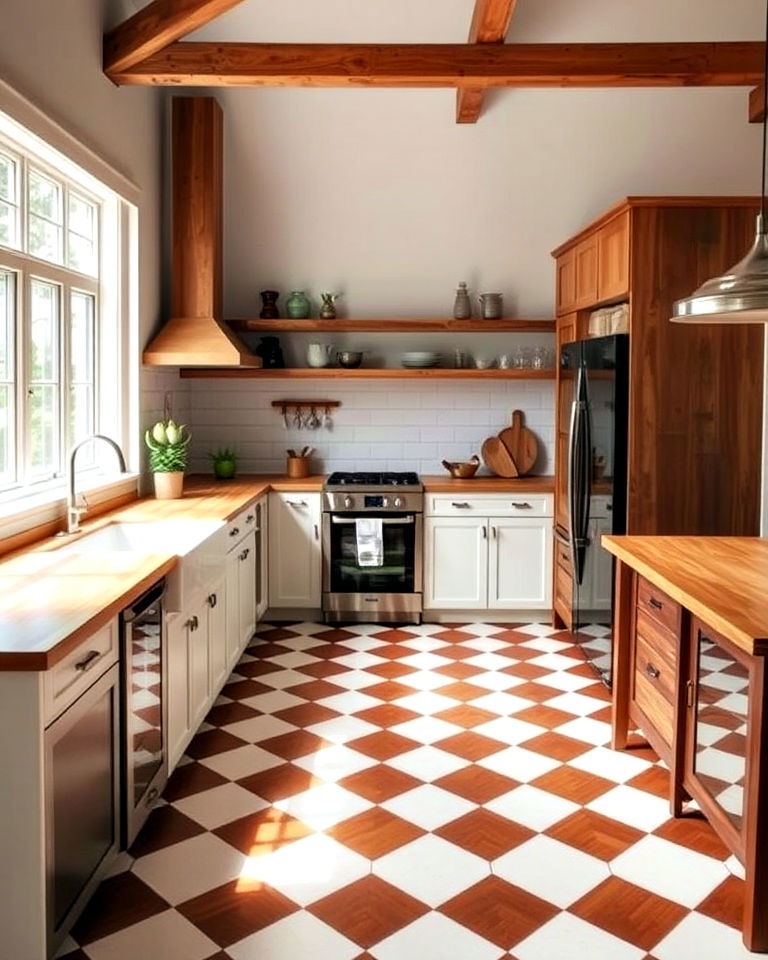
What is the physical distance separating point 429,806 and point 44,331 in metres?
2.49

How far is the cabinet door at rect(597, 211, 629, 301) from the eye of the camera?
4.25m

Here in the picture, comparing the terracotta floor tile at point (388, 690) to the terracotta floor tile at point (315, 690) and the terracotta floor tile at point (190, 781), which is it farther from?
the terracotta floor tile at point (190, 781)

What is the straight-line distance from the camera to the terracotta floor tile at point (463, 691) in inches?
173

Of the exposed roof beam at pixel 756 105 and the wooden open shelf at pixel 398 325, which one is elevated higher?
the exposed roof beam at pixel 756 105

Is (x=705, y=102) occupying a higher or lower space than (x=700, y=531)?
higher

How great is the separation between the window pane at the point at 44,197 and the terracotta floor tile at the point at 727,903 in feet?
11.2

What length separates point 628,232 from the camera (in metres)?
4.19

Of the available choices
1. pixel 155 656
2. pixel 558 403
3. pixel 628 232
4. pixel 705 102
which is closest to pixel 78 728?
pixel 155 656

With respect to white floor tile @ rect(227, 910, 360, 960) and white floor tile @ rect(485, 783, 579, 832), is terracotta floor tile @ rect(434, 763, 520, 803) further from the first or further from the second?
white floor tile @ rect(227, 910, 360, 960)

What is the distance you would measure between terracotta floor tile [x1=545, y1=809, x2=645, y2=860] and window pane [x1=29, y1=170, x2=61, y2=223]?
306cm

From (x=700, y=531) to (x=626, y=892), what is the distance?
6.76 feet

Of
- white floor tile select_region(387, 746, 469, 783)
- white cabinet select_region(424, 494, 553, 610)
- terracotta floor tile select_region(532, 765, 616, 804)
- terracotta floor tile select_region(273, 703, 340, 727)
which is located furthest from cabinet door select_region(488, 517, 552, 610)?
terracotta floor tile select_region(532, 765, 616, 804)

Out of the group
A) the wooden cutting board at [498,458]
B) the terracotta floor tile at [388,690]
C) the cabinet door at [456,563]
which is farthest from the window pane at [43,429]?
the wooden cutting board at [498,458]

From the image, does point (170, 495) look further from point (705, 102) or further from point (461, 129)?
point (705, 102)
